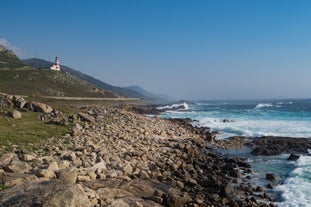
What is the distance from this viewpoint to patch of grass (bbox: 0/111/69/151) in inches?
563

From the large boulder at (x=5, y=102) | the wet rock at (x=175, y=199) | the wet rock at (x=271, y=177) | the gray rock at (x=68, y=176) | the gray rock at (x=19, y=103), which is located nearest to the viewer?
the gray rock at (x=68, y=176)

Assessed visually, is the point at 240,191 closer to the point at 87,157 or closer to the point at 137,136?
the point at 87,157

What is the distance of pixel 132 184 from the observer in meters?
11.8

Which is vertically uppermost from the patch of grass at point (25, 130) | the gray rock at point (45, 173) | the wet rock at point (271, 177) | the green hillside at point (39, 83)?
the green hillside at point (39, 83)

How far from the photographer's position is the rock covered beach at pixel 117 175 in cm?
740

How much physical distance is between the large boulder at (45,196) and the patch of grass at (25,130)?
21.3 ft

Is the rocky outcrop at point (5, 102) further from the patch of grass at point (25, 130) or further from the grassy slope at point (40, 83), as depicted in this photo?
the grassy slope at point (40, 83)

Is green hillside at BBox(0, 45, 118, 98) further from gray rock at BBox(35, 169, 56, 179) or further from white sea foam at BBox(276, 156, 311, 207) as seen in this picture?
gray rock at BBox(35, 169, 56, 179)

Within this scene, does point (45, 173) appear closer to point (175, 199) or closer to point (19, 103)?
point (175, 199)

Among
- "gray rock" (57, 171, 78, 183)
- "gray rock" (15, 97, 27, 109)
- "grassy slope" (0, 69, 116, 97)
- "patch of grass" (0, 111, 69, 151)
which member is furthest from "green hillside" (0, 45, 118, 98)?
"gray rock" (57, 171, 78, 183)

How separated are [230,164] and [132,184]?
9.96 metres

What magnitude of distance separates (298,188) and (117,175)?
7.90 metres

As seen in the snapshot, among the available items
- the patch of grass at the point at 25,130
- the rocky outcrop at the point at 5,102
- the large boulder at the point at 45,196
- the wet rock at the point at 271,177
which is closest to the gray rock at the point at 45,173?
the large boulder at the point at 45,196

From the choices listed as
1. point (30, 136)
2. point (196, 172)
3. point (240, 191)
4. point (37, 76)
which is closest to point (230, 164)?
point (196, 172)
